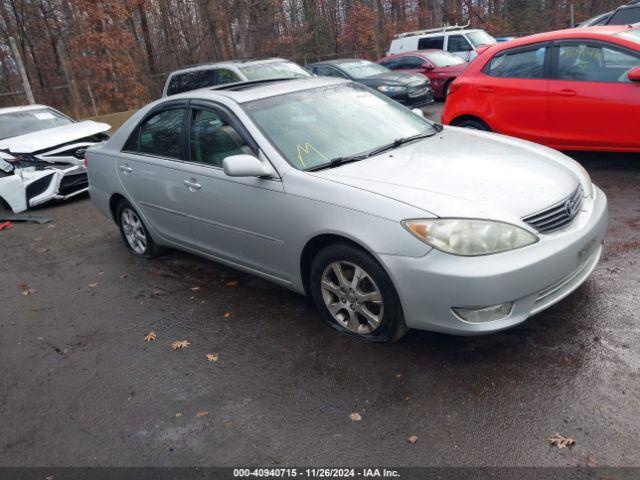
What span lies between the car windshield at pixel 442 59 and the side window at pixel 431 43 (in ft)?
8.17

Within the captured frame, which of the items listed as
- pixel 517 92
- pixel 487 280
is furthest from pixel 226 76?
pixel 487 280

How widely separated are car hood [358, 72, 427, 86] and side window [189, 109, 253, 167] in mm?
9245

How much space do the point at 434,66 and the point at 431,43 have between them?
3.78 meters

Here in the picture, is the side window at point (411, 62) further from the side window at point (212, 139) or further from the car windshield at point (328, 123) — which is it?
the side window at point (212, 139)

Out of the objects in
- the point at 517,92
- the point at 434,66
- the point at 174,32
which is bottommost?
the point at 434,66

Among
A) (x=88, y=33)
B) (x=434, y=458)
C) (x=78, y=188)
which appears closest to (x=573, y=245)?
(x=434, y=458)

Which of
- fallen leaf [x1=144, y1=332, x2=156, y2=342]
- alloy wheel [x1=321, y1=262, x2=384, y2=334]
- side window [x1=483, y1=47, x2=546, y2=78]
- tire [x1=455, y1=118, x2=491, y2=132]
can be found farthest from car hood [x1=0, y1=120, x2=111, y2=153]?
alloy wheel [x1=321, y1=262, x2=384, y2=334]

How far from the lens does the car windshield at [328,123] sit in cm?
388

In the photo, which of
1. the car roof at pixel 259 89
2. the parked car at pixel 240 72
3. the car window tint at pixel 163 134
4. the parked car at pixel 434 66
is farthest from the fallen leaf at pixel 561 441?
the parked car at pixel 434 66

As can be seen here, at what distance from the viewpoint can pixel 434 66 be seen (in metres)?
14.5

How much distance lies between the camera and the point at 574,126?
239 inches

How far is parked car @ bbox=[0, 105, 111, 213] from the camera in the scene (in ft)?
26.5

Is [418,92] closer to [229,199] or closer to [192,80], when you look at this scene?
[192,80]

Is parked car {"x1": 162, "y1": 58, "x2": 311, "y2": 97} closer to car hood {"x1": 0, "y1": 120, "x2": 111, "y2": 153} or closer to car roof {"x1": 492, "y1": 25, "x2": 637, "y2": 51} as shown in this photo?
car hood {"x1": 0, "y1": 120, "x2": 111, "y2": 153}
